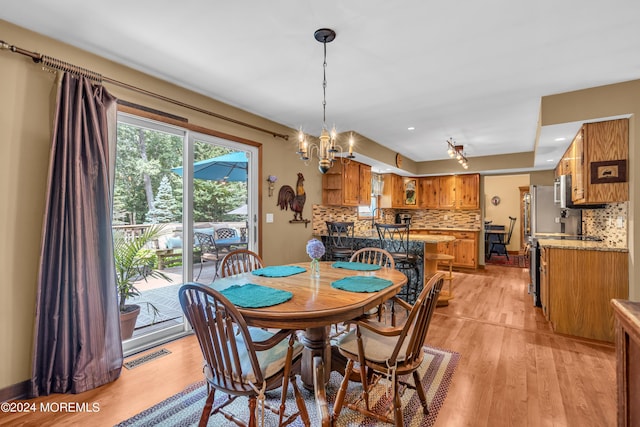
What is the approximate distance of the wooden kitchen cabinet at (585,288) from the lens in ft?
9.59

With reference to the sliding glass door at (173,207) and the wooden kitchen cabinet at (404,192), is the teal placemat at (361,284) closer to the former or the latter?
the sliding glass door at (173,207)

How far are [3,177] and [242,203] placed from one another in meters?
2.10

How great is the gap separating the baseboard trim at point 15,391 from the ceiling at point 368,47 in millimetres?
2397

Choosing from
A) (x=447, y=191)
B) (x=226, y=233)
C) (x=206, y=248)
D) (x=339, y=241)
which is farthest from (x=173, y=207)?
(x=447, y=191)

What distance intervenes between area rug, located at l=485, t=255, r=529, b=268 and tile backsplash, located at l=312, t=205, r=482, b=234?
1383 mm

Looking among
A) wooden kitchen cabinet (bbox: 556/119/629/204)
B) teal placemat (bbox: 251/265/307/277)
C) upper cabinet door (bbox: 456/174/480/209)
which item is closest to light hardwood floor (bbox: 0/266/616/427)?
teal placemat (bbox: 251/265/307/277)

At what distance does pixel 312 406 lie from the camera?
1.94 meters

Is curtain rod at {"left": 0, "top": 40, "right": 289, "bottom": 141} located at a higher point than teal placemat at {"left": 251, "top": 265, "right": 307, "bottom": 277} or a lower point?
higher

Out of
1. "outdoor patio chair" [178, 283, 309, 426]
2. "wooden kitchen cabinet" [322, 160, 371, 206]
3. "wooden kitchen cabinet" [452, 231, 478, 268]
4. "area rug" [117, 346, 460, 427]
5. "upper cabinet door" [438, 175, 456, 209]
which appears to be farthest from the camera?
"upper cabinet door" [438, 175, 456, 209]

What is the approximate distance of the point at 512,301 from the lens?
435 centimetres

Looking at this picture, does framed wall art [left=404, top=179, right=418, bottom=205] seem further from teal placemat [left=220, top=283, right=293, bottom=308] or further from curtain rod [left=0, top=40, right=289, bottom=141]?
teal placemat [left=220, top=283, right=293, bottom=308]

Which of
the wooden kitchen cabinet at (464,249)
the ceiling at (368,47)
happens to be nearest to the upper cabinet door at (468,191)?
the wooden kitchen cabinet at (464,249)

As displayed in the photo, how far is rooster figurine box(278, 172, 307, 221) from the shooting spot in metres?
4.22

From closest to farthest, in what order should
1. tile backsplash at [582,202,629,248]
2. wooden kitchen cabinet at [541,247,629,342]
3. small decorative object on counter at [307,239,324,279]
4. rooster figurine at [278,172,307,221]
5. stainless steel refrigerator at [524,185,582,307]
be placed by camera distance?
small decorative object on counter at [307,239,324,279]
wooden kitchen cabinet at [541,247,629,342]
tile backsplash at [582,202,629,248]
rooster figurine at [278,172,307,221]
stainless steel refrigerator at [524,185,582,307]
